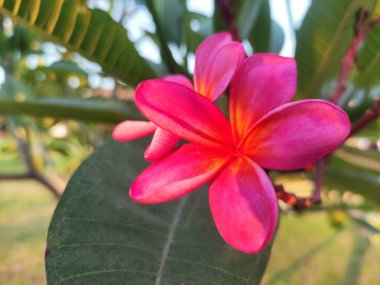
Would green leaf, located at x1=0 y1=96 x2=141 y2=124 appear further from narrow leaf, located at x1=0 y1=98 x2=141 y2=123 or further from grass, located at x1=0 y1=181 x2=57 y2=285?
grass, located at x1=0 y1=181 x2=57 y2=285

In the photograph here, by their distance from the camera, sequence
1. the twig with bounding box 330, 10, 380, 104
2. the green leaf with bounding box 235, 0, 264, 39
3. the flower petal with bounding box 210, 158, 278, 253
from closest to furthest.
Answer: the flower petal with bounding box 210, 158, 278, 253
the twig with bounding box 330, 10, 380, 104
the green leaf with bounding box 235, 0, 264, 39

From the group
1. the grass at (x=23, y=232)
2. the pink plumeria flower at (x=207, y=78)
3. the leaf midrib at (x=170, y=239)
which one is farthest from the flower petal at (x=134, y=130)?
the grass at (x=23, y=232)

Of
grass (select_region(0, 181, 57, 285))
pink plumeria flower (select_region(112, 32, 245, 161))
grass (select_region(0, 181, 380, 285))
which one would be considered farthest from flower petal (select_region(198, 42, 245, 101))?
grass (select_region(0, 181, 57, 285))

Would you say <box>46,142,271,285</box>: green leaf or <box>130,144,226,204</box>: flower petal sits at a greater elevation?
<box>130,144,226,204</box>: flower petal

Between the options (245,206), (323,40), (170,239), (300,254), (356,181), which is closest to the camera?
(245,206)

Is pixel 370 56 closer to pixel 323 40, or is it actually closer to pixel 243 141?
pixel 323 40

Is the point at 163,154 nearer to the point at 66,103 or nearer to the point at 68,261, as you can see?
the point at 68,261

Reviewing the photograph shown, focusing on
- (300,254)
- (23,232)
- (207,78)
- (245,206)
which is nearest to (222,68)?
(207,78)
